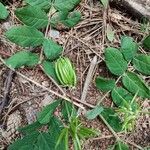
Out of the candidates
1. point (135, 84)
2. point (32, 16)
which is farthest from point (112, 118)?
point (32, 16)

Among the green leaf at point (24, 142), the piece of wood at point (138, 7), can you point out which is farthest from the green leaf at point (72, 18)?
the green leaf at point (24, 142)

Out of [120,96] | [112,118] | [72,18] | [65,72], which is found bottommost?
[112,118]

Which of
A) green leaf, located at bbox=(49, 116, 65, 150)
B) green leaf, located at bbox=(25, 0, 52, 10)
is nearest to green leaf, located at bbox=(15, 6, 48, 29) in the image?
green leaf, located at bbox=(25, 0, 52, 10)

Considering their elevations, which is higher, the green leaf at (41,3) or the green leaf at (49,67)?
the green leaf at (41,3)

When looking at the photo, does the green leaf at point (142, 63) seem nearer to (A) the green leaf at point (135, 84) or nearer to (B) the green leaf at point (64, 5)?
(A) the green leaf at point (135, 84)

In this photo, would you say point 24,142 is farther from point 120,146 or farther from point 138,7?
point 138,7

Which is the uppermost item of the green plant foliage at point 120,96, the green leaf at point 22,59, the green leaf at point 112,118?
the green leaf at point 22,59

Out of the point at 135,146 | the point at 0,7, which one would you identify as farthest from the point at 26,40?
the point at 135,146
